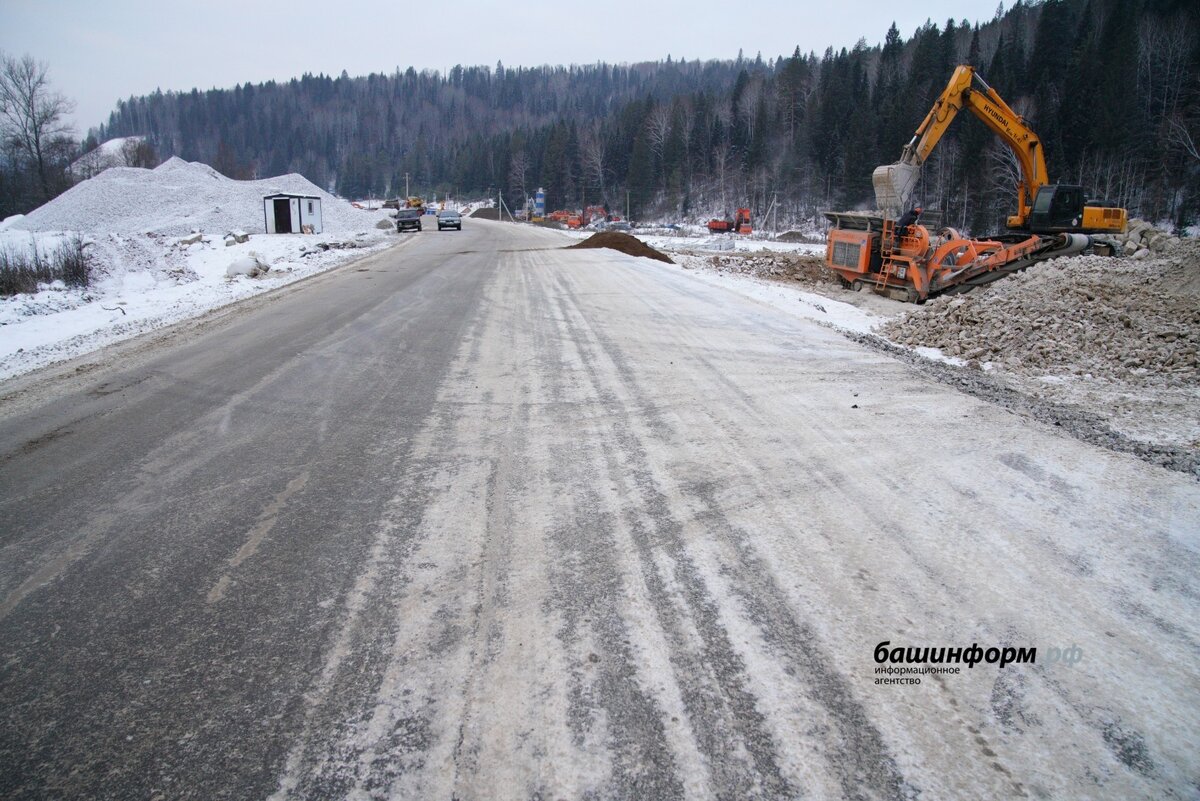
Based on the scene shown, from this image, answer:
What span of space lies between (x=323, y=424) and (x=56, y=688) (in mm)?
2882

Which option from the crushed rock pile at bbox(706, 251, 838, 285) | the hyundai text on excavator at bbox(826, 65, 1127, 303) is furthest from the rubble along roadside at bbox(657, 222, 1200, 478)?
the crushed rock pile at bbox(706, 251, 838, 285)

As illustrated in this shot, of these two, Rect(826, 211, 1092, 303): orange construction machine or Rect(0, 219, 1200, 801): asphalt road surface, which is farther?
Rect(826, 211, 1092, 303): orange construction machine

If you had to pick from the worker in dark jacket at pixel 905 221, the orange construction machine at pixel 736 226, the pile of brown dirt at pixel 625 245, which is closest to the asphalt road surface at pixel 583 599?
the worker in dark jacket at pixel 905 221

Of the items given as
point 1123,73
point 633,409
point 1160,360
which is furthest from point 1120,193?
point 633,409

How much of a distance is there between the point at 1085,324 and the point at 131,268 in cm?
2149

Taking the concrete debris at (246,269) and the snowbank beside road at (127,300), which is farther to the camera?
the concrete debris at (246,269)

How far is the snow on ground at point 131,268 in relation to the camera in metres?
9.74

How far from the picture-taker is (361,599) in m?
2.87

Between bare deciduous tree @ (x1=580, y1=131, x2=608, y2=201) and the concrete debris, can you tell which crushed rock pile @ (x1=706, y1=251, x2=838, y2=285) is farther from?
bare deciduous tree @ (x1=580, y1=131, x2=608, y2=201)

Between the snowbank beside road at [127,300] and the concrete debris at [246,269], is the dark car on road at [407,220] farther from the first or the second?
the concrete debris at [246,269]

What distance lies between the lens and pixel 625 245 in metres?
25.1

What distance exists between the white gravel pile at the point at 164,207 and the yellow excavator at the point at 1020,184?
4016cm

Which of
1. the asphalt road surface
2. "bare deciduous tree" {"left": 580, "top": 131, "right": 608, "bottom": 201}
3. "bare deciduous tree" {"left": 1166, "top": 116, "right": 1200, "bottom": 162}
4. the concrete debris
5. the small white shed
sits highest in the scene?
"bare deciduous tree" {"left": 580, "top": 131, "right": 608, "bottom": 201}

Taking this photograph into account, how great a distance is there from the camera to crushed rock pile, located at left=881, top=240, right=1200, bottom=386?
A: 785 cm
